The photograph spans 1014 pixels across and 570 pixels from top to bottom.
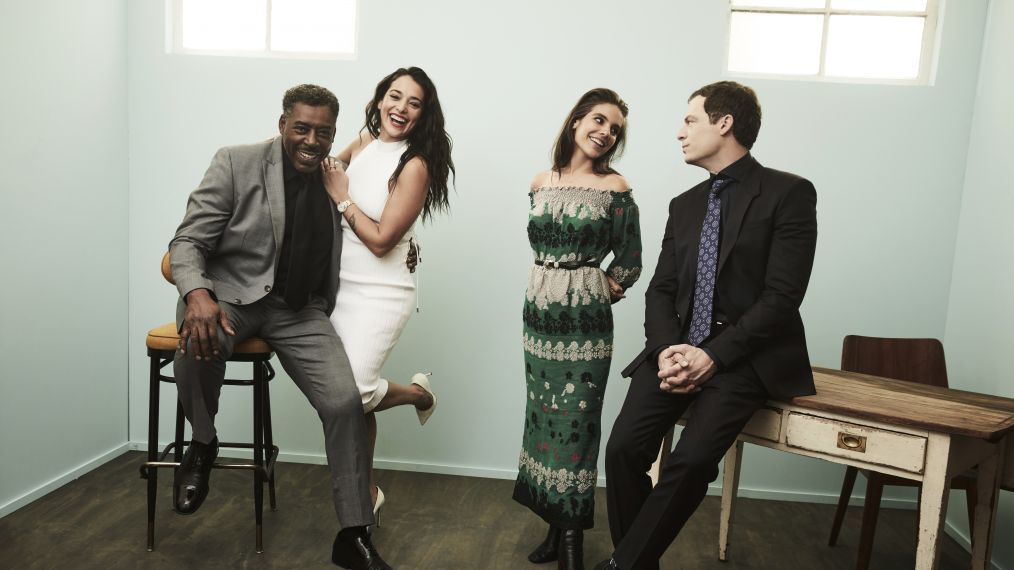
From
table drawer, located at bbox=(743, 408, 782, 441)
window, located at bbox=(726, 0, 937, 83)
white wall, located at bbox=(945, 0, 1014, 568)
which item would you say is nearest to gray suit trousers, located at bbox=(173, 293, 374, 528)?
table drawer, located at bbox=(743, 408, 782, 441)

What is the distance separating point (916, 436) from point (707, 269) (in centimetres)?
78

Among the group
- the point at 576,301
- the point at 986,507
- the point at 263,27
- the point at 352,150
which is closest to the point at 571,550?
the point at 576,301

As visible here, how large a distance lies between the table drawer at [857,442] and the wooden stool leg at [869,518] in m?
0.67

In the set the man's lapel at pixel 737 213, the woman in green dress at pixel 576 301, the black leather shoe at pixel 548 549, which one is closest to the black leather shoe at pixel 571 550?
the woman in green dress at pixel 576 301

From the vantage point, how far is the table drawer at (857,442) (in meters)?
2.05

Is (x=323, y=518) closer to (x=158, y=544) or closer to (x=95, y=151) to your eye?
(x=158, y=544)

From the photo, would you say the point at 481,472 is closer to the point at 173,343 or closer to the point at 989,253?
the point at 173,343

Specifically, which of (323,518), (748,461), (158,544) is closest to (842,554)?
(748,461)

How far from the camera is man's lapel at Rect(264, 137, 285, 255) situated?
2551 mm

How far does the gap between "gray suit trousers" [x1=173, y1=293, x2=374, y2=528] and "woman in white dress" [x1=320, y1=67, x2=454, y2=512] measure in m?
0.11

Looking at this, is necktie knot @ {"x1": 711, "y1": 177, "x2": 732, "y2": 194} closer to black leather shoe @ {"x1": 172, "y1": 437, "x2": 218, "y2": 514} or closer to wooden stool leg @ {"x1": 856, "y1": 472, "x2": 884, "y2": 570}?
wooden stool leg @ {"x1": 856, "y1": 472, "x2": 884, "y2": 570}

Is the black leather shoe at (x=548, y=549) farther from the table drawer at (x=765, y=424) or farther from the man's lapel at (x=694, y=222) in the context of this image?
the man's lapel at (x=694, y=222)

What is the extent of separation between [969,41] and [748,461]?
2.37 metres

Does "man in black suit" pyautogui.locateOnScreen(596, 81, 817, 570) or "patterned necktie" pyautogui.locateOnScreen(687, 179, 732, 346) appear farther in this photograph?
"patterned necktie" pyautogui.locateOnScreen(687, 179, 732, 346)
